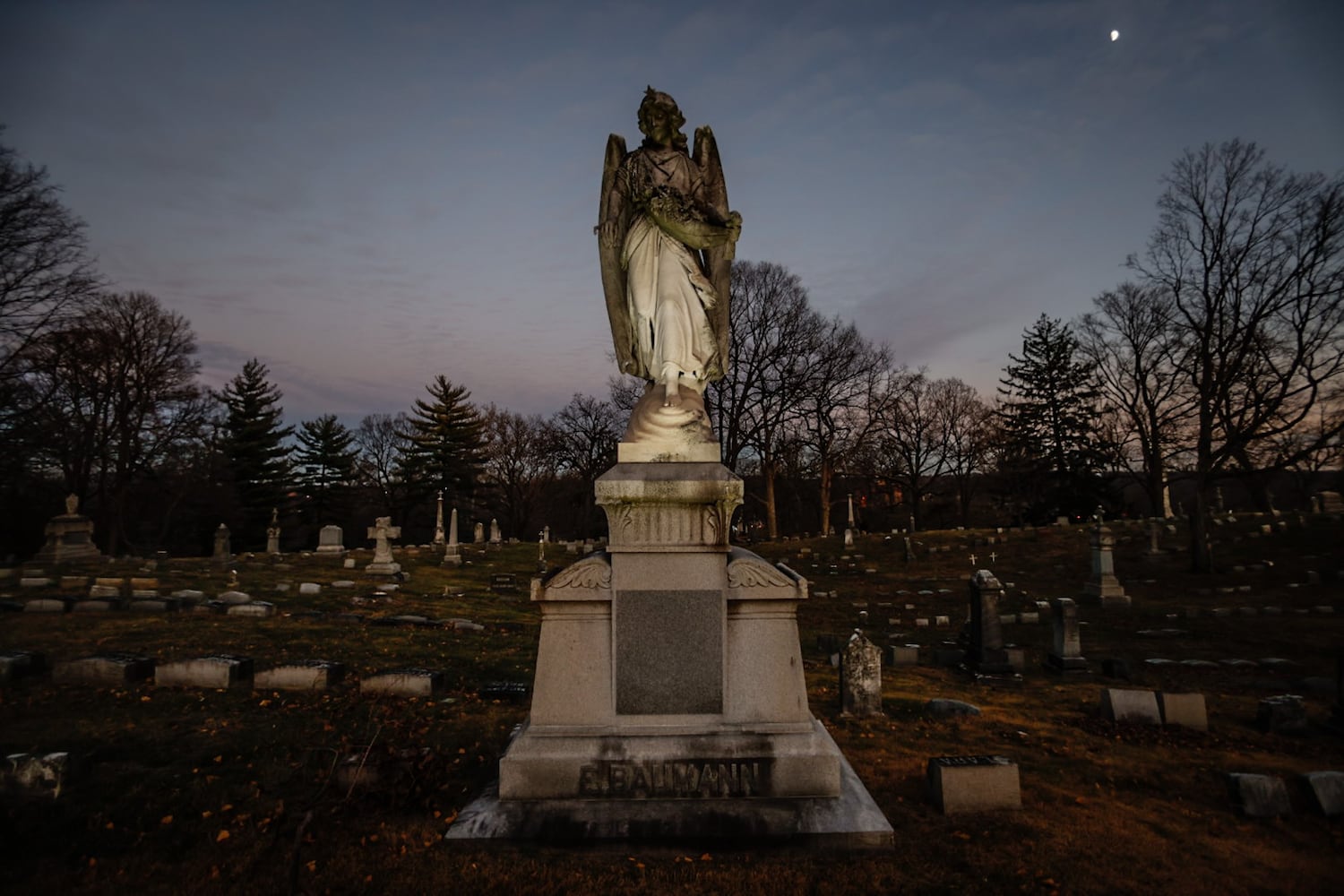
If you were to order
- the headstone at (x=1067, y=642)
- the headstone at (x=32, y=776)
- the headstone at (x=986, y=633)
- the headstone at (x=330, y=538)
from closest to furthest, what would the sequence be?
the headstone at (x=32, y=776), the headstone at (x=986, y=633), the headstone at (x=1067, y=642), the headstone at (x=330, y=538)

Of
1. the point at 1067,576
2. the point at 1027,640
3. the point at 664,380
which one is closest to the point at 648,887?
the point at 664,380

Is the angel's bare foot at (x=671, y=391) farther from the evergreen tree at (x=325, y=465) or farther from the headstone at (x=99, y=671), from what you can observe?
the evergreen tree at (x=325, y=465)

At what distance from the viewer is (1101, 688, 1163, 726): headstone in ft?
20.2

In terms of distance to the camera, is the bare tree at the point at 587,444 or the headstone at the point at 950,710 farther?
the bare tree at the point at 587,444

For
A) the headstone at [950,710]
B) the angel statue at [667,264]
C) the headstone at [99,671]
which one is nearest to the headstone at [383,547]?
the headstone at [99,671]

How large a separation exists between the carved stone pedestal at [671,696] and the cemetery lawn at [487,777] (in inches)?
8.4

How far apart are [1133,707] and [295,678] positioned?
8.82m

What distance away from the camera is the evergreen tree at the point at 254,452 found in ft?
121

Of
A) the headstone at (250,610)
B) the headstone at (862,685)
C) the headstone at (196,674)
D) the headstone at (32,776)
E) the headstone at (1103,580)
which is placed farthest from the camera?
the headstone at (1103,580)

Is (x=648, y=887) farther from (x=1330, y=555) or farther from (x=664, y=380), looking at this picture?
(x=1330, y=555)

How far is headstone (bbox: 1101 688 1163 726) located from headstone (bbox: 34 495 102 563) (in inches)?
1115

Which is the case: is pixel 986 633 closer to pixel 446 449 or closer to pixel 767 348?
pixel 767 348

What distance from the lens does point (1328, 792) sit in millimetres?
4199

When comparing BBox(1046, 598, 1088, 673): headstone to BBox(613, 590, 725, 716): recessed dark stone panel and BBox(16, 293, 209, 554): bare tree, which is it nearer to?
BBox(613, 590, 725, 716): recessed dark stone panel
